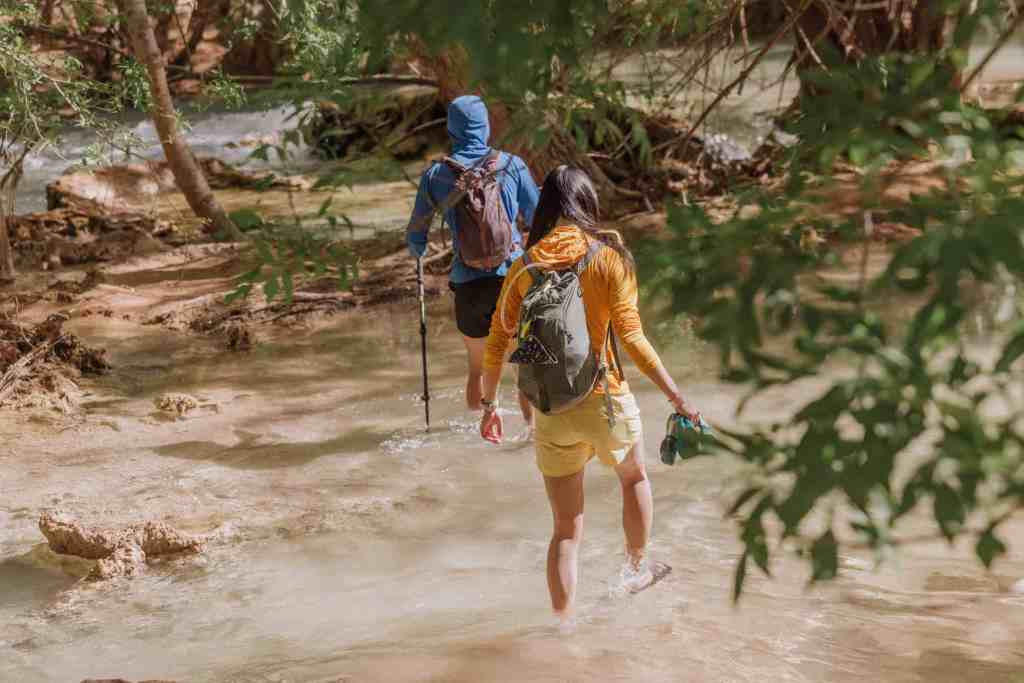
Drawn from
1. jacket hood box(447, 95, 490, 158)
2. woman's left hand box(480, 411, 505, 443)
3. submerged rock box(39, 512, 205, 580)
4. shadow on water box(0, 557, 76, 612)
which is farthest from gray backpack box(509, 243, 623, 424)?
shadow on water box(0, 557, 76, 612)

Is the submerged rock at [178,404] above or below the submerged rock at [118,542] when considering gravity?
above

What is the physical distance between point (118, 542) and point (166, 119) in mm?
6659

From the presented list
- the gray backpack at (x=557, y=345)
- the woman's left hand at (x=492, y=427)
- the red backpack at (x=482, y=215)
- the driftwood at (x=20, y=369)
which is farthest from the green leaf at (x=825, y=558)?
the driftwood at (x=20, y=369)

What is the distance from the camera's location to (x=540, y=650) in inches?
185

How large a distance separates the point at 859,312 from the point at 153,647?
3.72 metres

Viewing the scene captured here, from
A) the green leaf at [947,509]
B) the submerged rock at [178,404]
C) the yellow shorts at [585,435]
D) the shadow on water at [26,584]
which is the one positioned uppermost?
the green leaf at [947,509]

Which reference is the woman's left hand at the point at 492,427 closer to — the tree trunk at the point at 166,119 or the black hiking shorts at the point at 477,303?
the black hiking shorts at the point at 477,303

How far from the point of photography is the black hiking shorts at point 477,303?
6.46 m

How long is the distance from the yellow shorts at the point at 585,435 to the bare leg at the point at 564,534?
5cm

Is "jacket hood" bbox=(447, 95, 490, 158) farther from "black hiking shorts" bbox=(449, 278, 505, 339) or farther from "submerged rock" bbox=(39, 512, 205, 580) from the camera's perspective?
"submerged rock" bbox=(39, 512, 205, 580)

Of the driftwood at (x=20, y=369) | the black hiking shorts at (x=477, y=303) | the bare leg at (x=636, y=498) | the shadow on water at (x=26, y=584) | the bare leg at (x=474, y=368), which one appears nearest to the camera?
the bare leg at (x=636, y=498)

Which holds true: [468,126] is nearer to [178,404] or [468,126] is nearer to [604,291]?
[604,291]

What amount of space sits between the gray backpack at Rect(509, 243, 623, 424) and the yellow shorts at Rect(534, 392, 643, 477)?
51 millimetres

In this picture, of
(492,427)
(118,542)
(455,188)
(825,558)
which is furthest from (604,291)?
(118,542)
